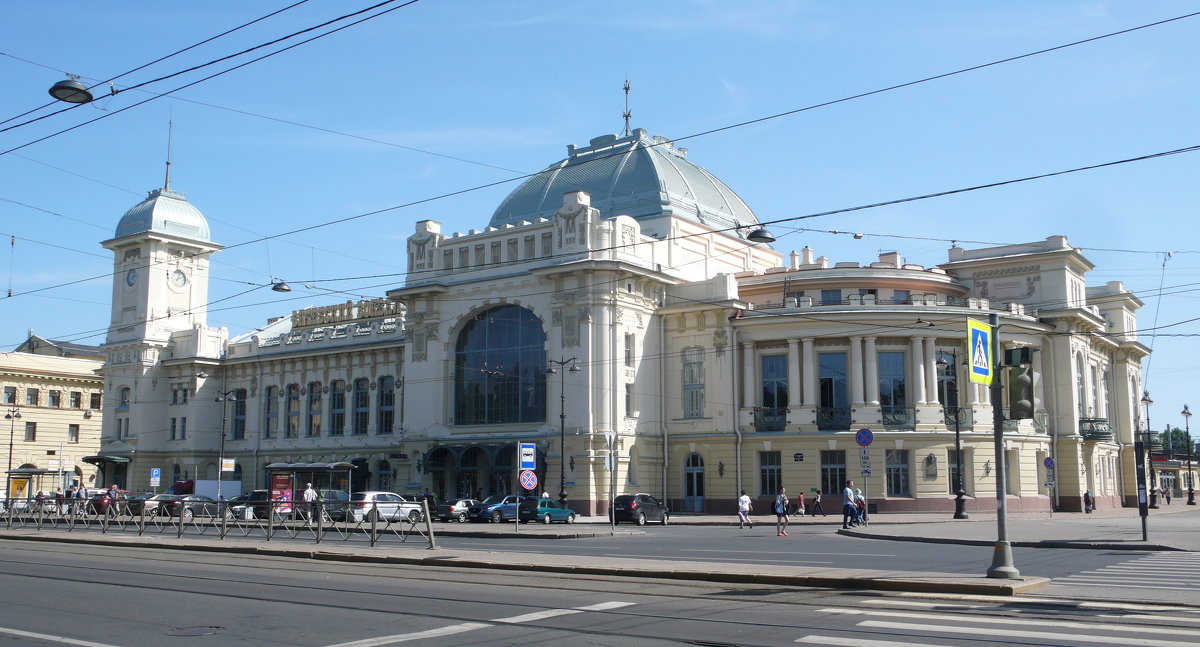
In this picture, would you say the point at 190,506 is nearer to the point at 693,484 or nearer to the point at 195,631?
the point at 693,484

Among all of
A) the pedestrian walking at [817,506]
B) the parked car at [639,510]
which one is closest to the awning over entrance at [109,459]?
the parked car at [639,510]

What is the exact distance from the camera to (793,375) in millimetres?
54594

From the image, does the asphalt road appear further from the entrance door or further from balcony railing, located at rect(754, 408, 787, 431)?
the entrance door

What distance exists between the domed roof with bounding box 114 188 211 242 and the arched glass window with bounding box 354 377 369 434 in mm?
20166

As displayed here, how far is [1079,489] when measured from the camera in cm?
5766

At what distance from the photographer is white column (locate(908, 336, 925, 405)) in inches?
2088

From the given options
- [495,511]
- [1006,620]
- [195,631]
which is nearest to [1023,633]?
[1006,620]

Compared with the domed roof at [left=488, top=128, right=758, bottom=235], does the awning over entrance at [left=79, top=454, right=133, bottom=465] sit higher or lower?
lower

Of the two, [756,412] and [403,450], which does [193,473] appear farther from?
[756,412]

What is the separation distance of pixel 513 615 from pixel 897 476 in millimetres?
42143

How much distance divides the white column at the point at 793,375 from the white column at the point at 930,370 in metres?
6.41

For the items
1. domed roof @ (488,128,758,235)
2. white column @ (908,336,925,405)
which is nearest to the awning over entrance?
domed roof @ (488,128,758,235)

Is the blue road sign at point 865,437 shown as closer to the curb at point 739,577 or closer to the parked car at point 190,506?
the curb at point 739,577

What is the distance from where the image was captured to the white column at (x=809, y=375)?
177 ft
